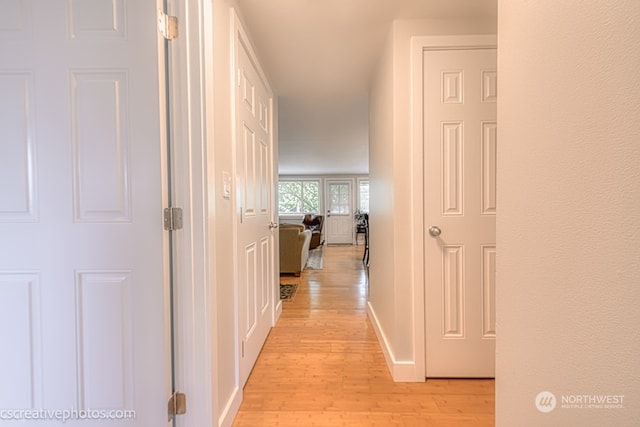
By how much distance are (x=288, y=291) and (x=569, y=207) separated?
3397 millimetres

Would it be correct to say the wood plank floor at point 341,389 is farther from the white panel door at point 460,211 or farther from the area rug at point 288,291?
the area rug at point 288,291

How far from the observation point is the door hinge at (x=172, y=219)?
44.1 inches

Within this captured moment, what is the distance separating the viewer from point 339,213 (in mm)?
9289

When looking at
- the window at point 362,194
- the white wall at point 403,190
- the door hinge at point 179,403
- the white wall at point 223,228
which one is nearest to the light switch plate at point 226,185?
the white wall at point 223,228

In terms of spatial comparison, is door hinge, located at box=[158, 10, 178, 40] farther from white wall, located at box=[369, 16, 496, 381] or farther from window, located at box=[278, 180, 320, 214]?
window, located at box=[278, 180, 320, 214]

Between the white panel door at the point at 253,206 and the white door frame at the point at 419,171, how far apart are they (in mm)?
1043

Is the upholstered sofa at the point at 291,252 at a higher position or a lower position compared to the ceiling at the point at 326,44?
lower

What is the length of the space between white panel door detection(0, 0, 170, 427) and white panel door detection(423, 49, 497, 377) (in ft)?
4.86

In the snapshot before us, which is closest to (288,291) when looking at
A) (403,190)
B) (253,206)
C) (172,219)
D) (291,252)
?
(291,252)

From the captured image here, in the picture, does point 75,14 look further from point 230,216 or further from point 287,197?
point 287,197

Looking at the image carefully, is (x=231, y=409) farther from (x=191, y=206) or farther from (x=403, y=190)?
(x=403, y=190)

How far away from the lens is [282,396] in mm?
1623

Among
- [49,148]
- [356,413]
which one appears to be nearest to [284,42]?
[49,148]

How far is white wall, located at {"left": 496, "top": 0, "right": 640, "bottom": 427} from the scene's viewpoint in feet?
1.62
